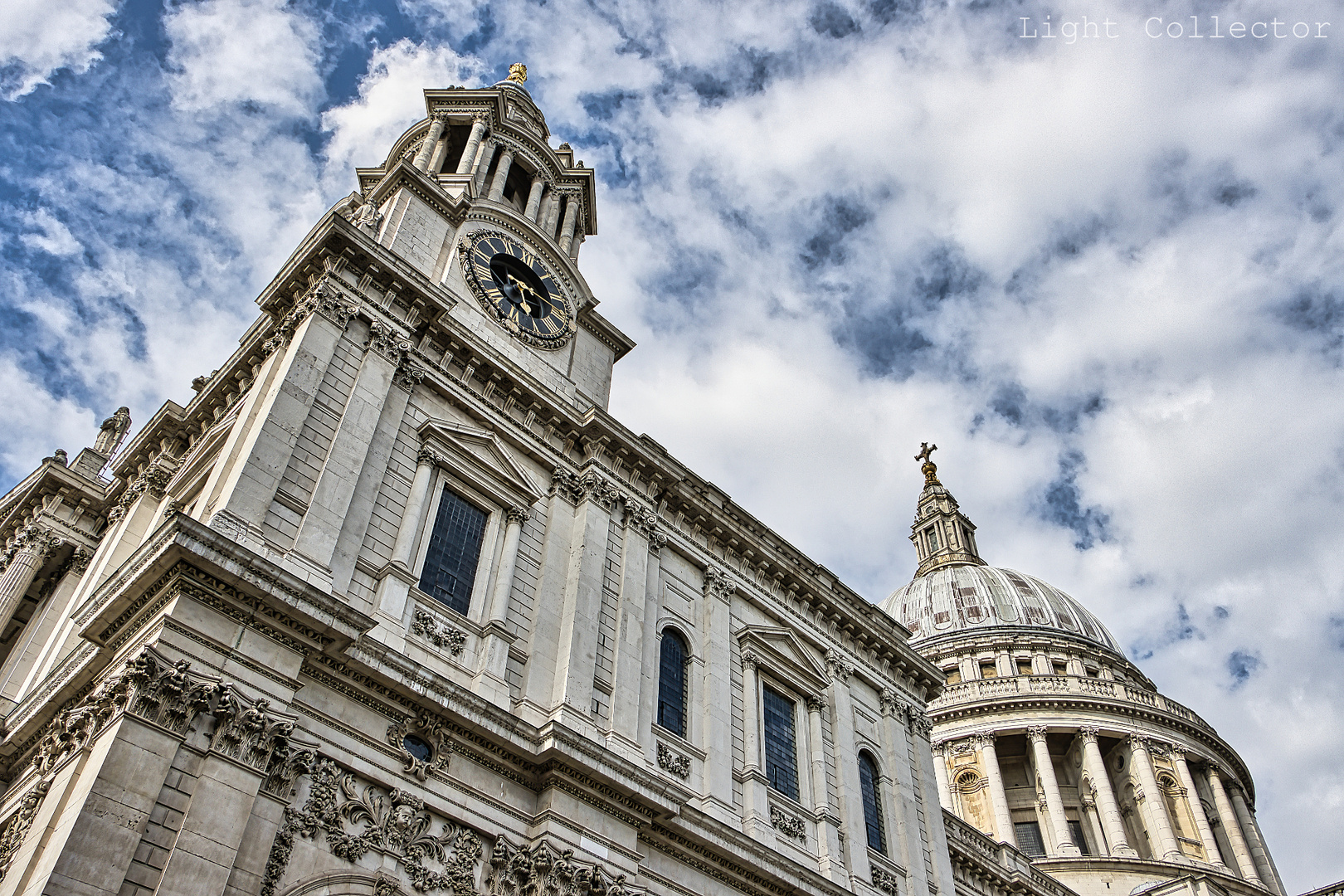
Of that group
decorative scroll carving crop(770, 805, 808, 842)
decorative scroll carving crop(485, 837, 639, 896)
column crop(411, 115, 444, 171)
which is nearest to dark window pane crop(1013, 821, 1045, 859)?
decorative scroll carving crop(770, 805, 808, 842)

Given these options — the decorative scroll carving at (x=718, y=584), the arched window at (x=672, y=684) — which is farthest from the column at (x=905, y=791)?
the arched window at (x=672, y=684)

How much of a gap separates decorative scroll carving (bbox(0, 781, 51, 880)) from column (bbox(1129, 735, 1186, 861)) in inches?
2010

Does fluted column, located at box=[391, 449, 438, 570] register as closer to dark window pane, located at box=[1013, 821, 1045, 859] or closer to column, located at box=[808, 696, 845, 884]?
column, located at box=[808, 696, 845, 884]

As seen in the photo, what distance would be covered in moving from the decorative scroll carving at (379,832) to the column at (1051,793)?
141ft

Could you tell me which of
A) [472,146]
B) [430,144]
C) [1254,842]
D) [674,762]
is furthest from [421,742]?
[1254,842]

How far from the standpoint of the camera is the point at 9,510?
29578 millimetres

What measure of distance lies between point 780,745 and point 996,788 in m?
34.3

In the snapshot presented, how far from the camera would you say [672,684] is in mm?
24844

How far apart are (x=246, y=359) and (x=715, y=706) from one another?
13.4 m

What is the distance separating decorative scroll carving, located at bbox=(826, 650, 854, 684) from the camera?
96.4 ft

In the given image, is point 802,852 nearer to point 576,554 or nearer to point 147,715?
point 576,554

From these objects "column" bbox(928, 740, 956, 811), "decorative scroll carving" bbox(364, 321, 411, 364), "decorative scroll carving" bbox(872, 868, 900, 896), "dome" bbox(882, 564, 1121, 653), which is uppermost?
"dome" bbox(882, 564, 1121, 653)

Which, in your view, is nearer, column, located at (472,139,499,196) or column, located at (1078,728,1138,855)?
column, located at (472,139,499,196)

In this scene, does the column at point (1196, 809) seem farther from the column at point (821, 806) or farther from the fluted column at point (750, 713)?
the fluted column at point (750, 713)
